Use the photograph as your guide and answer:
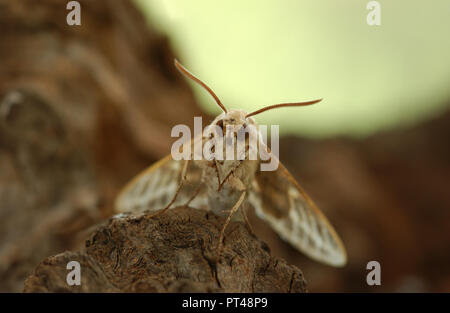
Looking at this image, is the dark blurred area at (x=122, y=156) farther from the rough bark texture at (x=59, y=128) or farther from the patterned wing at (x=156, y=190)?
the patterned wing at (x=156, y=190)

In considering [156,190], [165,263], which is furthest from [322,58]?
[165,263]

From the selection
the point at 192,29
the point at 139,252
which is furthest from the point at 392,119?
the point at 139,252

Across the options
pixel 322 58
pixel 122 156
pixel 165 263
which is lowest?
pixel 165 263

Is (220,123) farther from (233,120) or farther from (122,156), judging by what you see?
(122,156)

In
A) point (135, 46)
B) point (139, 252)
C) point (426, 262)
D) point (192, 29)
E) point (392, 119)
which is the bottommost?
point (426, 262)

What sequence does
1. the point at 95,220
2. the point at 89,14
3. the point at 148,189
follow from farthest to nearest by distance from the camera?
the point at 89,14 < the point at 95,220 < the point at 148,189

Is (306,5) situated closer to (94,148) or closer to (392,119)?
(392,119)
